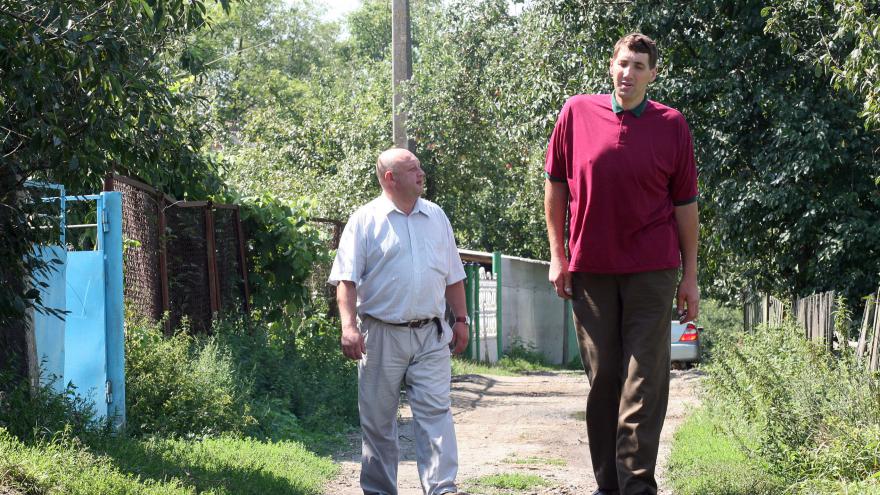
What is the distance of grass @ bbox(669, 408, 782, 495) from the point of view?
6.21 m

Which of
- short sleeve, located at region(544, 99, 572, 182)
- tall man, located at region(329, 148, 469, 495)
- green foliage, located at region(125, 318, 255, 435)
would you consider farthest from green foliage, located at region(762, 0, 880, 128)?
green foliage, located at region(125, 318, 255, 435)

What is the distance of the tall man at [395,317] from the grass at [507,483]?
108 cm

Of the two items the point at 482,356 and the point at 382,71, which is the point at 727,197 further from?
the point at 382,71

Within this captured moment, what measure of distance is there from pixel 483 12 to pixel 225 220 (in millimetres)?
11645

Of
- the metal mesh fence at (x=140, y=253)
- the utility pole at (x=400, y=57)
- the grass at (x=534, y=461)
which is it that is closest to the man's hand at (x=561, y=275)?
the grass at (x=534, y=461)

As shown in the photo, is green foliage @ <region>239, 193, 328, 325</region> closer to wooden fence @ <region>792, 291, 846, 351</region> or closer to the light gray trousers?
wooden fence @ <region>792, 291, 846, 351</region>

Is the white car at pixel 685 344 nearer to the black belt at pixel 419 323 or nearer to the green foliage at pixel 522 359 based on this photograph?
the green foliage at pixel 522 359

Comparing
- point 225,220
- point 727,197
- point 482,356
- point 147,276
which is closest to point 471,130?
point 482,356

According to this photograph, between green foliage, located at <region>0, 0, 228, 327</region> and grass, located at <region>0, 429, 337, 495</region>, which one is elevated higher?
green foliage, located at <region>0, 0, 228, 327</region>

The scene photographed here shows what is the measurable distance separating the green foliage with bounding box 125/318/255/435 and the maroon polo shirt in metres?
3.95

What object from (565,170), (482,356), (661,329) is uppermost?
(565,170)

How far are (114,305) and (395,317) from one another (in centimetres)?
304

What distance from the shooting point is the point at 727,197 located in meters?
14.6

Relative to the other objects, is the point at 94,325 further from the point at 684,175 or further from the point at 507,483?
the point at 684,175
